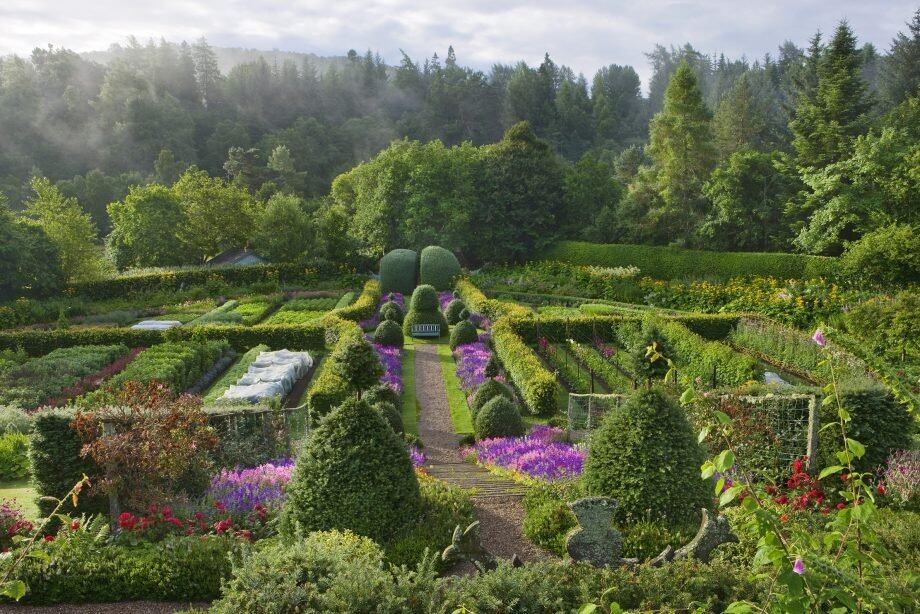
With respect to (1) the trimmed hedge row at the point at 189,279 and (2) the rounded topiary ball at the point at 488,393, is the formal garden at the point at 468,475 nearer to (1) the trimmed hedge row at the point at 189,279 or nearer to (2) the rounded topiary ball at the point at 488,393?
(2) the rounded topiary ball at the point at 488,393

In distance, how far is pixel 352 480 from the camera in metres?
7.14

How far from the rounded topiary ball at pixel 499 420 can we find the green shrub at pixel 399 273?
20382 millimetres

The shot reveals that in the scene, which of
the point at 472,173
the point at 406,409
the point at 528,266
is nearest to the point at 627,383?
the point at 406,409

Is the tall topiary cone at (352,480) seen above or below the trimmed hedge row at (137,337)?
above

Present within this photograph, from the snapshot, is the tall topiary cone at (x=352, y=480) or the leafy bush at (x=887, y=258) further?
the leafy bush at (x=887, y=258)

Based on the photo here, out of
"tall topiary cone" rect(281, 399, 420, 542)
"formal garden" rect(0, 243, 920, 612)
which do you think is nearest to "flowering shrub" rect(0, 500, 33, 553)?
"formal garden" rect(0, 243, 920, 612)

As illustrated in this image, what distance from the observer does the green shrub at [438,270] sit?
32250 millimetres

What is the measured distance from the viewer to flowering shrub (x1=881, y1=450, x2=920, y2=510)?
861cm

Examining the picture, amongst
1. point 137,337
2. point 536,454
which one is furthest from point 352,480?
point 137,337

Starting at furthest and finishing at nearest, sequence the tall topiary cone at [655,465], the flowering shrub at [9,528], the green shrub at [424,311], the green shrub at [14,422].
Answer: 1. the green shrub at [424,311]
2. the green shrub at [14,422]
3. the flowering shrub at [9,528]
4. the tall topiary cone at [655,465]

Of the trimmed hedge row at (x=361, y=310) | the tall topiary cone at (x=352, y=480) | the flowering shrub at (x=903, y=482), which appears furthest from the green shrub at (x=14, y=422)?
the flowering shrub at (x=903, y=482)

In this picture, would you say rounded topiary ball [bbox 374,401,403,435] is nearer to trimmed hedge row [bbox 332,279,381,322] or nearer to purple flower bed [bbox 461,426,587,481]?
purple flower bed [bbox 461,426,587,481]

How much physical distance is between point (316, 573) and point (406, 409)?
1020 cm

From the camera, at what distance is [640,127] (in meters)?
91.9
